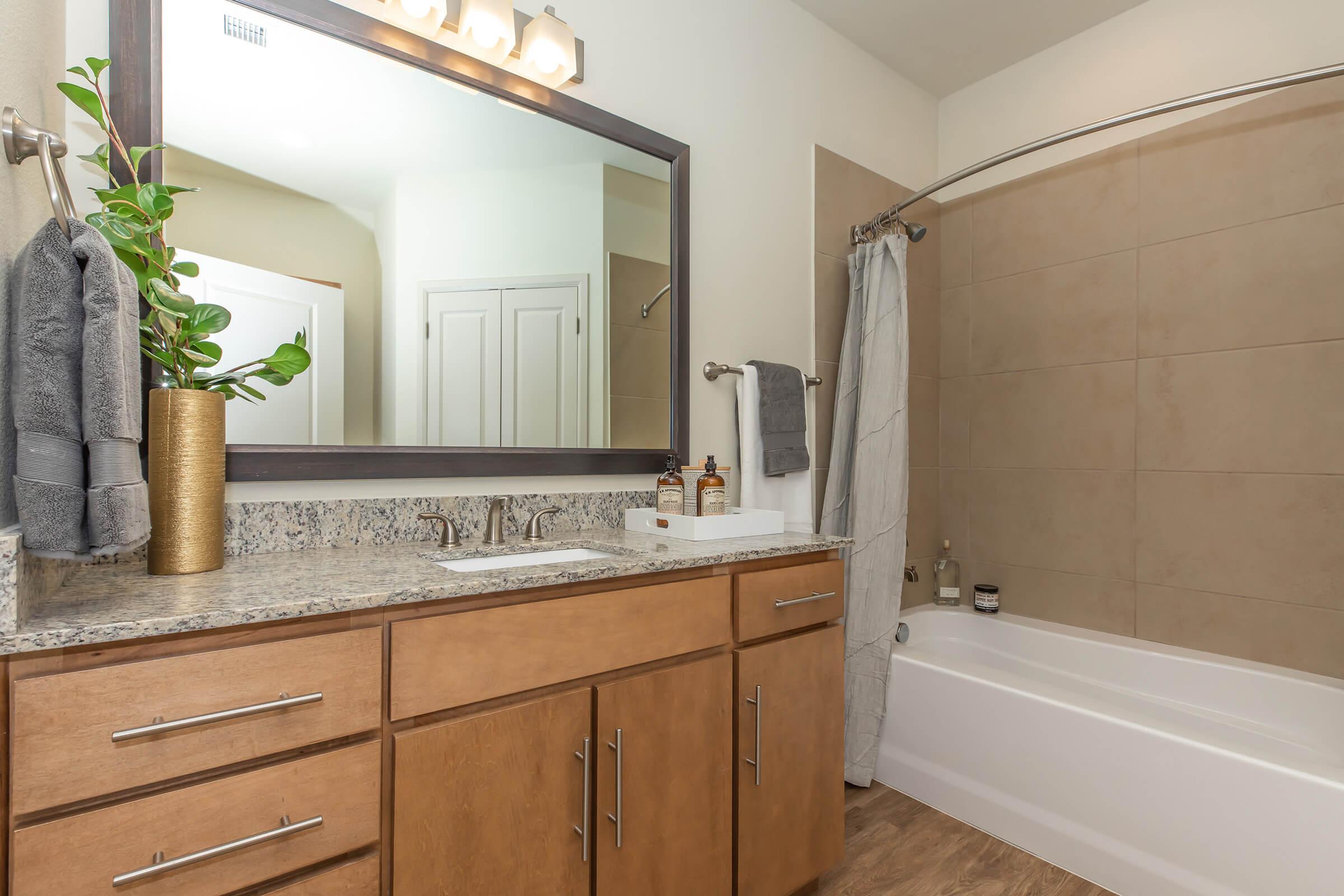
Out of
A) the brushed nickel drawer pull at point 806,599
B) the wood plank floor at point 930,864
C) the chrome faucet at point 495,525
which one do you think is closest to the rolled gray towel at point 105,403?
the chrome faucet at point 495,525

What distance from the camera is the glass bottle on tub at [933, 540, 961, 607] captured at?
2650mm

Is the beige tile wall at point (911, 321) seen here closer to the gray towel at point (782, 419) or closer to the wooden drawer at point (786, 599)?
the gray towel at point (782, 419)

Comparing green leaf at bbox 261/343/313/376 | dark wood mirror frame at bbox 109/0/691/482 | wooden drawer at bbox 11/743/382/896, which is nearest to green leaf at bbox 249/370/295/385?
green leaf at bbox 261/343/313/376

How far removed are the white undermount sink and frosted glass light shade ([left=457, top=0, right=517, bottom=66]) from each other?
1167 mm

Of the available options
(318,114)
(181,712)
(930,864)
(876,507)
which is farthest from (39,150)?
(930,864)

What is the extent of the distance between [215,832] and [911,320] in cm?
257

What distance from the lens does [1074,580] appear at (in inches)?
93.1

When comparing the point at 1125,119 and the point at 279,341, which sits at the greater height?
the point at 1125,119

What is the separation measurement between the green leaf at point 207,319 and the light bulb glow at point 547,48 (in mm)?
956

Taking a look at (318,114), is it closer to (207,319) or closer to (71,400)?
(207,319)

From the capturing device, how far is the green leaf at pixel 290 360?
1170mm

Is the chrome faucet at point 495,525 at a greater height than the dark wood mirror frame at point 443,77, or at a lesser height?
lesser

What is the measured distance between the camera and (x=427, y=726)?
3.15 ft

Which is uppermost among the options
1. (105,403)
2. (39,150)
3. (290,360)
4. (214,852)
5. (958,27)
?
(958,27)
